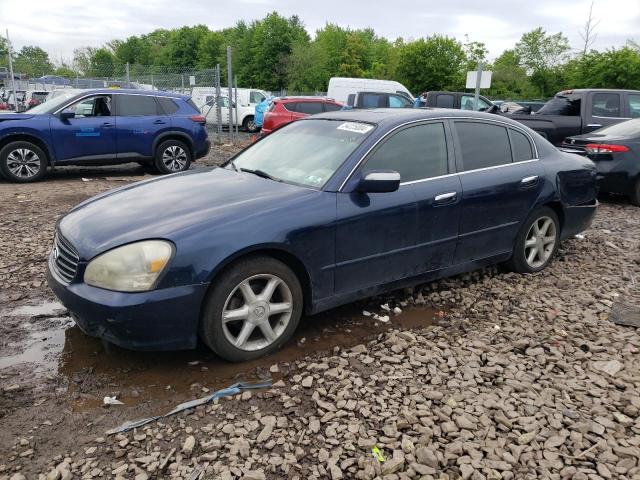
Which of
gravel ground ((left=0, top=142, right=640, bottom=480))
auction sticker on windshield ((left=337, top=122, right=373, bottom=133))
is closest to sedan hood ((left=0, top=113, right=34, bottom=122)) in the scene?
gravel ground ((left=0, top=142, right=640, bottom=480))

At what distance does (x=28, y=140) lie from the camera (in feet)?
30.3

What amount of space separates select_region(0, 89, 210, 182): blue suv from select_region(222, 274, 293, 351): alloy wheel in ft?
25.0

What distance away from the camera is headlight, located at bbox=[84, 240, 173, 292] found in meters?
2.97

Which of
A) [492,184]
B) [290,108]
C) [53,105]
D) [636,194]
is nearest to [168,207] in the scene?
[492,184]

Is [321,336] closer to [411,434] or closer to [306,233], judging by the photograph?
[306,233]

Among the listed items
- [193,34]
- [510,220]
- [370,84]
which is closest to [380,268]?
[510,220]

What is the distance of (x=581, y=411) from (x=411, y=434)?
3.32ft

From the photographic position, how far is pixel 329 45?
6028cm

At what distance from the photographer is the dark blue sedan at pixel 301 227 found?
3.04m

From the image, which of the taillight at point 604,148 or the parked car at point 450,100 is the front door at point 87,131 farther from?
the parked car at point 450,100

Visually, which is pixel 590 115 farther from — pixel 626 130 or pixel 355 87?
pixel 355 87

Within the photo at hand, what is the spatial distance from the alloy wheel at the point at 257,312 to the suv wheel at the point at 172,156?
24.9 ft

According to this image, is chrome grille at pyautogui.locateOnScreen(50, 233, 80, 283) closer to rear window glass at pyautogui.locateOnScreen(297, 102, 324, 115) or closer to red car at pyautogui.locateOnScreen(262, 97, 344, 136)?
red car at pyautogui.locateOnScreen(262, 97, 344, 136)

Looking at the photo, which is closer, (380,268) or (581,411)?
(581,411)
